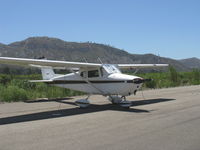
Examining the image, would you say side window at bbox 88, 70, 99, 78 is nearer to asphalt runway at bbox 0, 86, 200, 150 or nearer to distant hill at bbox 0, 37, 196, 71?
asphalt runway at bbox 0, 86, 200, 150

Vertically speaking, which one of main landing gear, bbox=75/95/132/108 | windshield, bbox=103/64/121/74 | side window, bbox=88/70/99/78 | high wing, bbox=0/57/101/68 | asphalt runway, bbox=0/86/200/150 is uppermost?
high wing, bbox=0/57/101/68

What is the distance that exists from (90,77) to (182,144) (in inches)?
309

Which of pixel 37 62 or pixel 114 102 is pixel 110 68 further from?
pixel 37 62

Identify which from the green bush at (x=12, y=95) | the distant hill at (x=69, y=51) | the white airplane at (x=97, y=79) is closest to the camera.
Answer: the white airplane at (x=97, y=79)

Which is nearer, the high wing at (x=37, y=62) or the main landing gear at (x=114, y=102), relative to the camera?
the high wing at (x=37, y=62)

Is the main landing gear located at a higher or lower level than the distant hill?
lower

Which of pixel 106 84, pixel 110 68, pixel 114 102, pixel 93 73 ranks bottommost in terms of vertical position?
pixel 114 102

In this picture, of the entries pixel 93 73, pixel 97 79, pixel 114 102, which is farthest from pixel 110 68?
pixel 114 102

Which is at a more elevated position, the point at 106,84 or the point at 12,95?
the point at 106,84

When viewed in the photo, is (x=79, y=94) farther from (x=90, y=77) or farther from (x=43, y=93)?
(x=90, y=77)

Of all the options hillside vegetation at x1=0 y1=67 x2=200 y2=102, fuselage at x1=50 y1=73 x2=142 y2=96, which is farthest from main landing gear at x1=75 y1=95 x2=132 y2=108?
hillside vegetation at x1=0 y1=67 x2=200 y2=102

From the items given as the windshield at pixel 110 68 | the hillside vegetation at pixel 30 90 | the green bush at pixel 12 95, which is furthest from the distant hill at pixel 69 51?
the windshield at pixel 110 68

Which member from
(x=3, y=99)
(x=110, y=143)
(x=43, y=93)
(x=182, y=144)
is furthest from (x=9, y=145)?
(x=43, y=93)

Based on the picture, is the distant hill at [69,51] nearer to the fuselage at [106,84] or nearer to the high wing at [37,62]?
the fuselage at [106,84]
